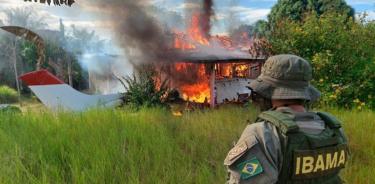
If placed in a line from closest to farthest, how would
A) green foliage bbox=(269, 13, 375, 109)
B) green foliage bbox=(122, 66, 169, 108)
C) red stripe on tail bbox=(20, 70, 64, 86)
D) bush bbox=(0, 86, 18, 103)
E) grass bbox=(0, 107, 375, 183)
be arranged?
grass bbox=(0, 107, 375, 183), green foliage bbox=(269, 13, 375, 109), red stripe on tail bbox=(20, 70, 64, 86), green foliage bbox=(122, 66, 169, 108), bush bbox=(0, 86, 18, 103)

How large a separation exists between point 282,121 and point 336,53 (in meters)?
7.56

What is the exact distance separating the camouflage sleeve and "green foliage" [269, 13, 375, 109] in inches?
256

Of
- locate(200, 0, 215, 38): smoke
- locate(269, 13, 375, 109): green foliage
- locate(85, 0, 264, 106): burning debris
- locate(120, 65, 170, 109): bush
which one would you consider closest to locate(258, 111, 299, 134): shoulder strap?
locate(269, 13, 375, 109): green foliage

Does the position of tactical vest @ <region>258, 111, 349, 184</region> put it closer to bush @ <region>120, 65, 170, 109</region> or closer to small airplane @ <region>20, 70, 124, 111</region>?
small airplane @ <region>20, 70, 124, 111</region>

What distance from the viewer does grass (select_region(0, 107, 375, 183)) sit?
343 centimetres

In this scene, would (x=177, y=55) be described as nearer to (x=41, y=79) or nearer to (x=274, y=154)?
(x=41, y=79)

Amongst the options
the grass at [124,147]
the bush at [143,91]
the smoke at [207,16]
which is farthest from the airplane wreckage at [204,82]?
the grass at [124,147]

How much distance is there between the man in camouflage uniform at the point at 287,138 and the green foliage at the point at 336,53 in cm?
623

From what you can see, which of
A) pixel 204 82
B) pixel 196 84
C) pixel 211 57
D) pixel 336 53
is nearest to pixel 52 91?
pixel 211 57

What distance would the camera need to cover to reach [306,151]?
170cm

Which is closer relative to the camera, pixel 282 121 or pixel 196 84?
pixel 282 121

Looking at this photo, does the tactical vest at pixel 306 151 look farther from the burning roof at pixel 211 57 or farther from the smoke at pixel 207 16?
the smoke at pixel 207 16

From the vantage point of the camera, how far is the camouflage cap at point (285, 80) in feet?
5.83

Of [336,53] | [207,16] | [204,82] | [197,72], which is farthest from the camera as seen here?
[207,16]
